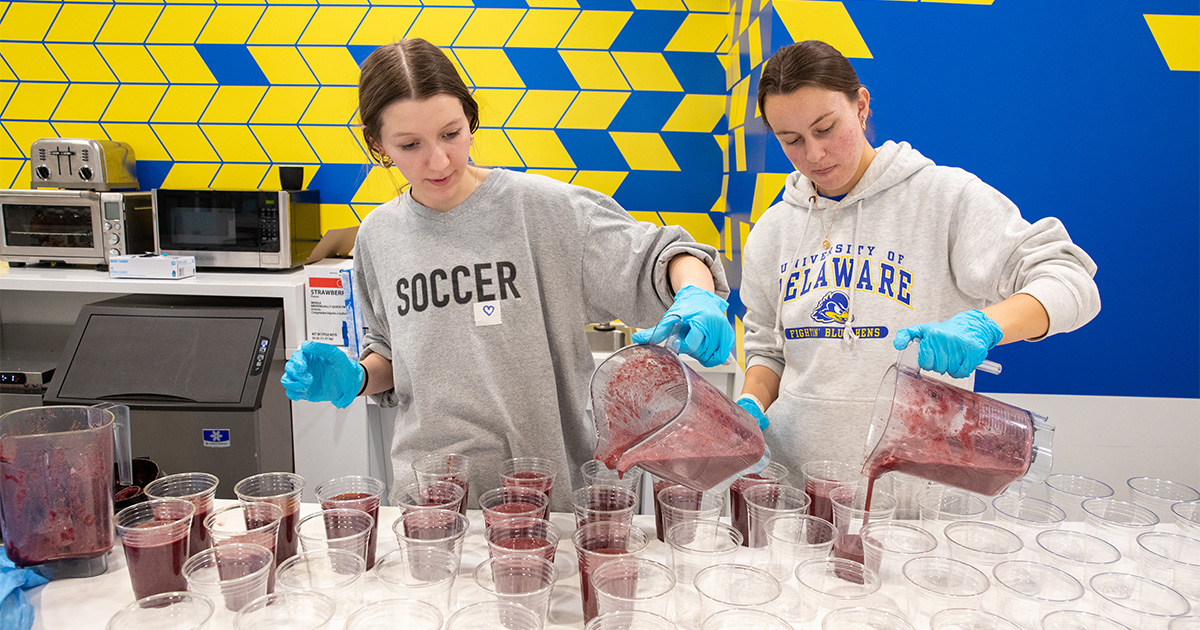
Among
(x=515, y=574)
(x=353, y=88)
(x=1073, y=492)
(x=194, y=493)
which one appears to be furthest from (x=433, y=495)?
(x=353, y=88)

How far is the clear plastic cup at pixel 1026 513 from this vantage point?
1227 mm

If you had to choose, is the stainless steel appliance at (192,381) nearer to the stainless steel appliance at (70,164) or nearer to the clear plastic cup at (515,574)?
the stainless steel appliance at (70,164)

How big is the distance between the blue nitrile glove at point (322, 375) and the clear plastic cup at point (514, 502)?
1.89ft

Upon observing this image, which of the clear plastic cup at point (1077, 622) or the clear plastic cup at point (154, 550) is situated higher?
the clear plastic cup at point (154, 550)

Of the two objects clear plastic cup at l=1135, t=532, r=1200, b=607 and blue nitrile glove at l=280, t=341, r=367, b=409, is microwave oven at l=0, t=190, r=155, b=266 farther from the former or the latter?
clear plastic cup at l=1135, t=532, r=1200, b=607

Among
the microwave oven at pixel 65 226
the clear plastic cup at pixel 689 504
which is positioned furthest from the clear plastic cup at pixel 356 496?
the microwave oven at pixel 65 226

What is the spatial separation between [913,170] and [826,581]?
100 cm

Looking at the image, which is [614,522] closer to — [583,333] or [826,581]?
[826,581]

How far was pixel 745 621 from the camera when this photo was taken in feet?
3.11

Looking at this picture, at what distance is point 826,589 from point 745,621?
208mm

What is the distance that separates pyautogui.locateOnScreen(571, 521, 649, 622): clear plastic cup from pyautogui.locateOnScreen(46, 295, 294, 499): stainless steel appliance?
2.03 metres

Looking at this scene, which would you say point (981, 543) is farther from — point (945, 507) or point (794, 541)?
point (794, 541)

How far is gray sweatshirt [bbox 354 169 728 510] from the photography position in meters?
1.64

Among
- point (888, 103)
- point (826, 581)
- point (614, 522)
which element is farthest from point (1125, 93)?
point (614, 522)
